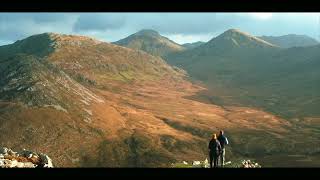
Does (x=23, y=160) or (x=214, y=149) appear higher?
(x=214, y=149)

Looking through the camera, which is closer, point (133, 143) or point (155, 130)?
point (133, 143)

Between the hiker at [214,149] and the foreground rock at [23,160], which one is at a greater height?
the hiker at [214,149]

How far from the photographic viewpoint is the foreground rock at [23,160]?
2804 centimetres

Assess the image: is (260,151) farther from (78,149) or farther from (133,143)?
(78,149)

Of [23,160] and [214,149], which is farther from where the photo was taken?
[23,160]

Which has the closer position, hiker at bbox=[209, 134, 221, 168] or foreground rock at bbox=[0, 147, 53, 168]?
hiker at bbox=[209, 134, 221, 168]

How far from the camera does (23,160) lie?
2934 centimetres

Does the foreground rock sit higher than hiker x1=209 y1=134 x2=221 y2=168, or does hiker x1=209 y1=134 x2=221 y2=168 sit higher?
hiker x1=209 y1=134 x2=221 y2=168

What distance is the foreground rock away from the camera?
2804 centimetres

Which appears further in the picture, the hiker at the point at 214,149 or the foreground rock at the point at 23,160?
the foreground rock at the point at 23,160

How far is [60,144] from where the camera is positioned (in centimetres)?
16988
